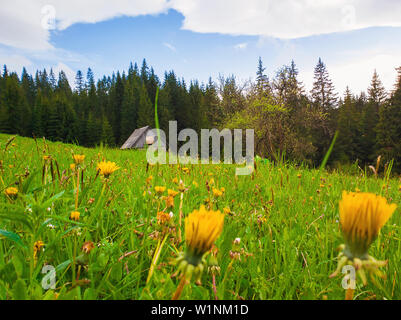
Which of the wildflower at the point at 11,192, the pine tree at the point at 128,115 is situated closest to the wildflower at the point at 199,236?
the wildflower at the point at 11,192

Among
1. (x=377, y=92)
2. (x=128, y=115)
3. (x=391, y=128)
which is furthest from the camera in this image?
(x=128, y=115)

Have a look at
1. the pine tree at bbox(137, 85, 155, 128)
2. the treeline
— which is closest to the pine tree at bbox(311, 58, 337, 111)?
the treeline

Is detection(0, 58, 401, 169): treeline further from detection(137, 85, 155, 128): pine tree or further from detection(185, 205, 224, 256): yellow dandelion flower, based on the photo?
detection(185, 205, 224, 256): yellow dandelion flower

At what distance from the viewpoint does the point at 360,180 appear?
3.38 m

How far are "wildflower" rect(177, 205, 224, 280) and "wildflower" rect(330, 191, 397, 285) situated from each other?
0.87 ft

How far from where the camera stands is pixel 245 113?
26.0 meters

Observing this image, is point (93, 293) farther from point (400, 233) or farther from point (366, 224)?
point (400, 233)

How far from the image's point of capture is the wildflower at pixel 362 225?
521 mm

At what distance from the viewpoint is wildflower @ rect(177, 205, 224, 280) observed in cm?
53

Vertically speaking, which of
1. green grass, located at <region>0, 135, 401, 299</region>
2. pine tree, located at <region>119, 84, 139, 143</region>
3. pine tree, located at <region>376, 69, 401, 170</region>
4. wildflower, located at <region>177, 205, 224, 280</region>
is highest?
pine tree, located at <region>119, 84, 139, 143</region>

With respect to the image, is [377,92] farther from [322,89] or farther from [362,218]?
[362,218]

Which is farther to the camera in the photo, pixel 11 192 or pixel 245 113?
pixel 245 113

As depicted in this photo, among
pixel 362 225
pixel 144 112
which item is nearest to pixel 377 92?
pixel 144 112

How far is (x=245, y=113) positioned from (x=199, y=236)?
26399mm
